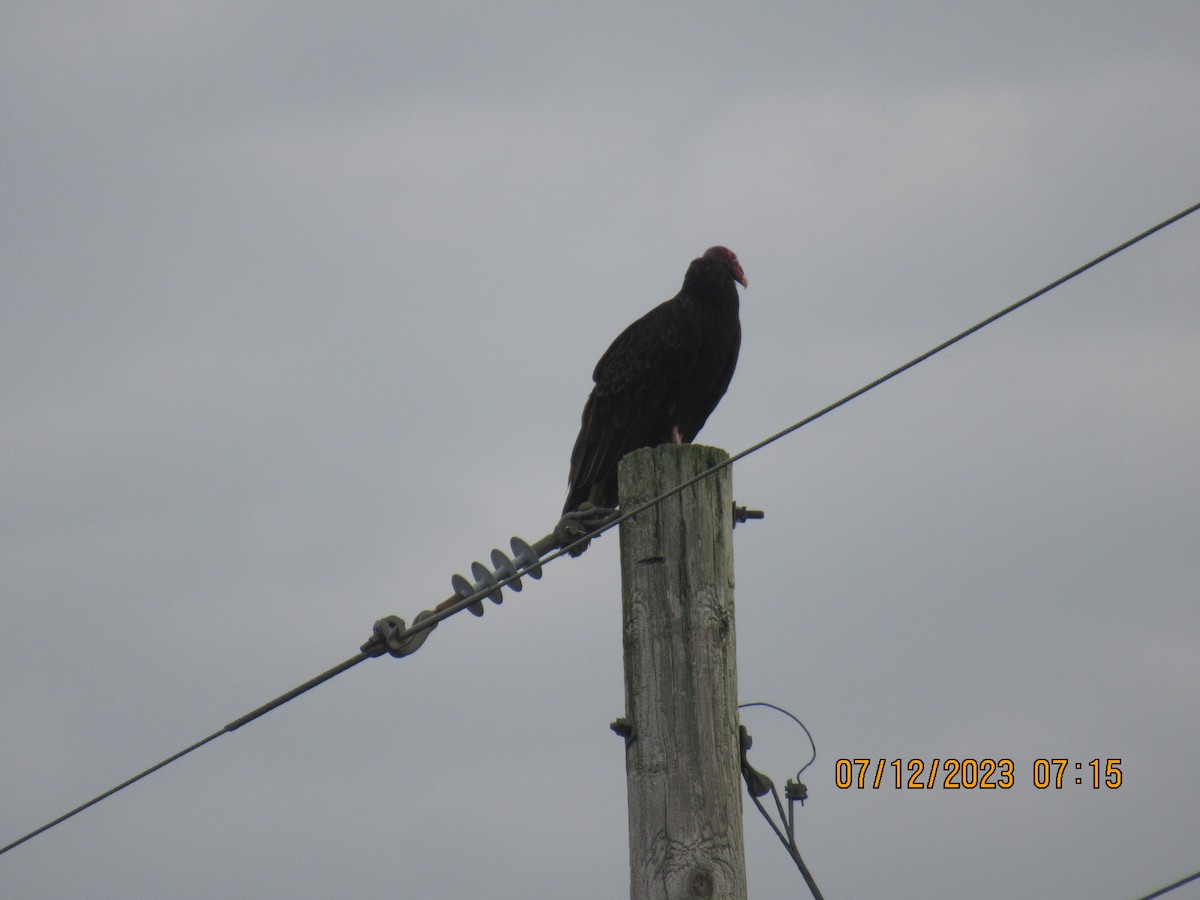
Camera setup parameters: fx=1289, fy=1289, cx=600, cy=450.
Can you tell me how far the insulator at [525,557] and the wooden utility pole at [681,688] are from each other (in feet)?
1.33

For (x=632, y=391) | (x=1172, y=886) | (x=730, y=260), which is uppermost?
(x=730, y=260)

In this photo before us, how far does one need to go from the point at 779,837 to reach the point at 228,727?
3.71ft

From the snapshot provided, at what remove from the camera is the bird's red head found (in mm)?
5742

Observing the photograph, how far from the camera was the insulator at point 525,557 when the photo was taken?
113 inches

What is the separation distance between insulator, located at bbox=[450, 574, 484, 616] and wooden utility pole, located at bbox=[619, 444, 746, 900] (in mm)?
479

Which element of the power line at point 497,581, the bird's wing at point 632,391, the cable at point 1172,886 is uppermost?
the bird's wing at point 632,391

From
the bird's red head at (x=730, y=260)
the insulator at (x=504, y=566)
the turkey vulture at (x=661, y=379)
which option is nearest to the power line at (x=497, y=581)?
the insulator at (x=504, y=566)

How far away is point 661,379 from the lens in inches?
197

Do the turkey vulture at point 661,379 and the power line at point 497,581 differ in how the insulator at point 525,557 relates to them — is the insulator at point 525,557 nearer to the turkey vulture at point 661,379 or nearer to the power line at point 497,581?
the power line at point 497,581

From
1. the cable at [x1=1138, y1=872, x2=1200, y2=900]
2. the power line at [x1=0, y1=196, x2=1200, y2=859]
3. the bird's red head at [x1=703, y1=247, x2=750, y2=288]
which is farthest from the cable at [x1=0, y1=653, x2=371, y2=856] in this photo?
the bird's red head at [x1=703, y1=247, x2=750, y2=288]

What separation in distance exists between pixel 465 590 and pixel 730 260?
3.24m

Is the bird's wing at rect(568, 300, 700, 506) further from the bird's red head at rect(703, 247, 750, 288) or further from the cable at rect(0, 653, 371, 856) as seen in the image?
the cable at rect(0, 653, 371, 856)

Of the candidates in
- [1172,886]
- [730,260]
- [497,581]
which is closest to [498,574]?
[497,581]

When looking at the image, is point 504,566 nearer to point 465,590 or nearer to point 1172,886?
point 465,590
